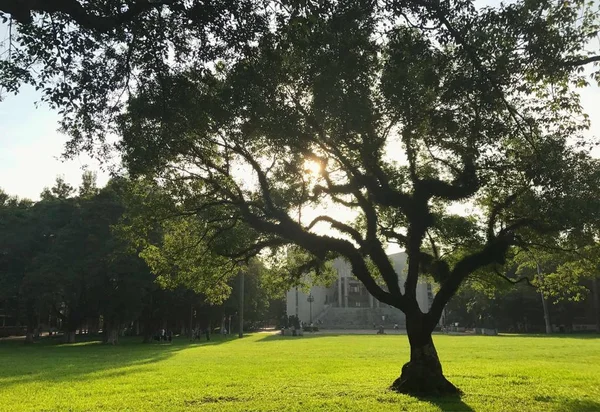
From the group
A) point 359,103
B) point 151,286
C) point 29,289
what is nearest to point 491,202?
point 359,103

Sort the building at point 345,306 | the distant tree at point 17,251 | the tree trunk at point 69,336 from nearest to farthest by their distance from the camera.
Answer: the distant tree at point 17,251
the tree trunk at point 69,336
the building at point 345,306

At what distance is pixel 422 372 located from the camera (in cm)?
1252

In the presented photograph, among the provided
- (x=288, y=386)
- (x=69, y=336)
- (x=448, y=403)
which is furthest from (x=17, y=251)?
(x=448, y=403)

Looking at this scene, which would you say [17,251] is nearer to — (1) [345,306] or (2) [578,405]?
(2) [578,405]

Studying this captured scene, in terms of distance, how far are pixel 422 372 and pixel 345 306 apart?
84.8 meters

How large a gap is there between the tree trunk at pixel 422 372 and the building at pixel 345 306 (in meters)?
70.1

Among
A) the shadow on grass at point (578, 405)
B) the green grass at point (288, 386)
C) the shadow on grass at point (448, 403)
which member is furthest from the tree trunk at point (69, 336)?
the shadow on grass at point (578, 405)

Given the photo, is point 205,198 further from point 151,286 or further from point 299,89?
point 151,286

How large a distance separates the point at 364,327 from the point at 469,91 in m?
81.7

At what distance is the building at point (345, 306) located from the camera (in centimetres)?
8706

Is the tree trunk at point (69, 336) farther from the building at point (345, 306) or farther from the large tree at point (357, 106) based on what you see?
the building at point (345, 306)

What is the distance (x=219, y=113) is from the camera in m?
9.80

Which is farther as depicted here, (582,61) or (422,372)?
(422,372)

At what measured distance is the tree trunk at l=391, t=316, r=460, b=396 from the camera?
1236 cm
